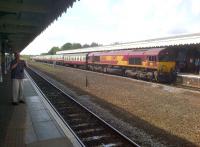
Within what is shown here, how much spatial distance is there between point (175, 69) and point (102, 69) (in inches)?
615

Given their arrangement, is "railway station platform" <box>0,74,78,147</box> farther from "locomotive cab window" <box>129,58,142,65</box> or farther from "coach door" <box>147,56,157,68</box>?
"locomotive cab window" <box>129,58,142,65</box>

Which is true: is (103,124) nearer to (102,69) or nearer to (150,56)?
(150,56)

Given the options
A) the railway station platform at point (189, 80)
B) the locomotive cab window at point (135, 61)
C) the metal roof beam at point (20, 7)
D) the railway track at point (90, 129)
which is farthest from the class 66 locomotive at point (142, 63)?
the metal roof beam at point (20, 7)

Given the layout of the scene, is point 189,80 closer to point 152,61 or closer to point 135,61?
point 152,61

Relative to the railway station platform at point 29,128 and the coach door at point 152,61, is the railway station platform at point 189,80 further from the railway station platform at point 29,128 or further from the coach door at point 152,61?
the railway station platform at point 29,128

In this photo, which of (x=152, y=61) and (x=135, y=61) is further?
(x=135, y=61)

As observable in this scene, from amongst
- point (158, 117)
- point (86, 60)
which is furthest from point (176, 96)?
point (86, 60)

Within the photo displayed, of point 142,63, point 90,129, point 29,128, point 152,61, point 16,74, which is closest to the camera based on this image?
point 29,128

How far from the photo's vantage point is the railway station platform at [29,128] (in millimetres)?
7777

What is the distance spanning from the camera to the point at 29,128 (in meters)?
9.18

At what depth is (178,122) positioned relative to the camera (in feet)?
39.8

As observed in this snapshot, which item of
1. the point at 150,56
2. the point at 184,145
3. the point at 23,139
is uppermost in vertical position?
the point at 150,56

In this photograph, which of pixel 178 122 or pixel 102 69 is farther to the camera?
pixel 102 69

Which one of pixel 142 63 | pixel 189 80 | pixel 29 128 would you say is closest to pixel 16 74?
pixel 29 128
